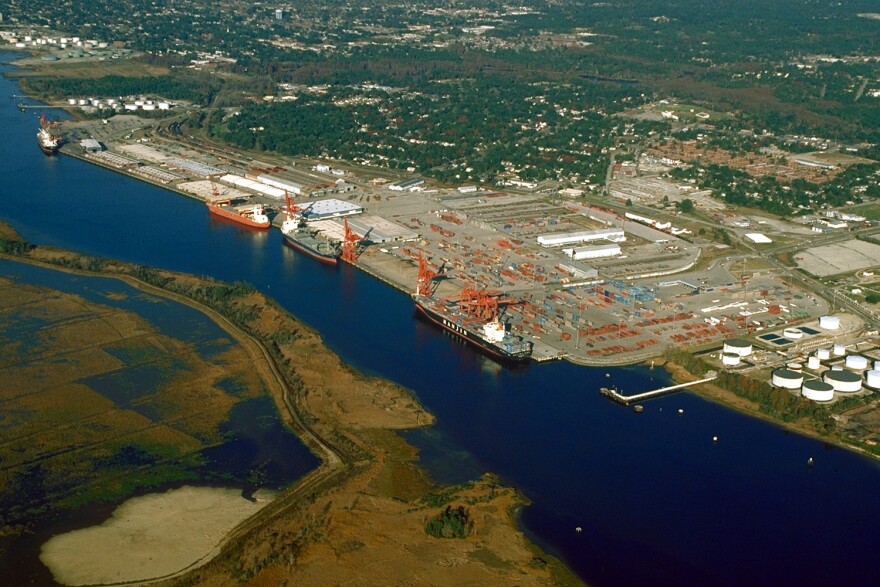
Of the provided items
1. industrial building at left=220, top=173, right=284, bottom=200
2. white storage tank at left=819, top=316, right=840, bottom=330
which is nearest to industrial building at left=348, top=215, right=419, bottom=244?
industrial building at left=220, top=173, right=284, bottom=200

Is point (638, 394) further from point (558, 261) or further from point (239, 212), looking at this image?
point (239, 212)

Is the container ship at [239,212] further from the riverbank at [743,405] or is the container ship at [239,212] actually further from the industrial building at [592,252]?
the riverbank at [743,405]

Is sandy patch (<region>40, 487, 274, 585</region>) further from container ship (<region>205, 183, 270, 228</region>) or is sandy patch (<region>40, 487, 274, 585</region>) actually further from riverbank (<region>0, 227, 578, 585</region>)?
container ship (<region>205, 183, 270, 228</region>)

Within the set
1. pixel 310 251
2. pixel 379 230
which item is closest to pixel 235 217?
pixel 310 251

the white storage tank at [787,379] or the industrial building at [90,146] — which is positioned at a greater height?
the white storage tank at [787,379]

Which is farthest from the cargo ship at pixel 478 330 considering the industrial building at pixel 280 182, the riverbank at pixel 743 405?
the industrial building at pixel 280 182

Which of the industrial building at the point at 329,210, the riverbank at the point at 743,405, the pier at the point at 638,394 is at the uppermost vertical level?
the riverbank at the point at 743,405
